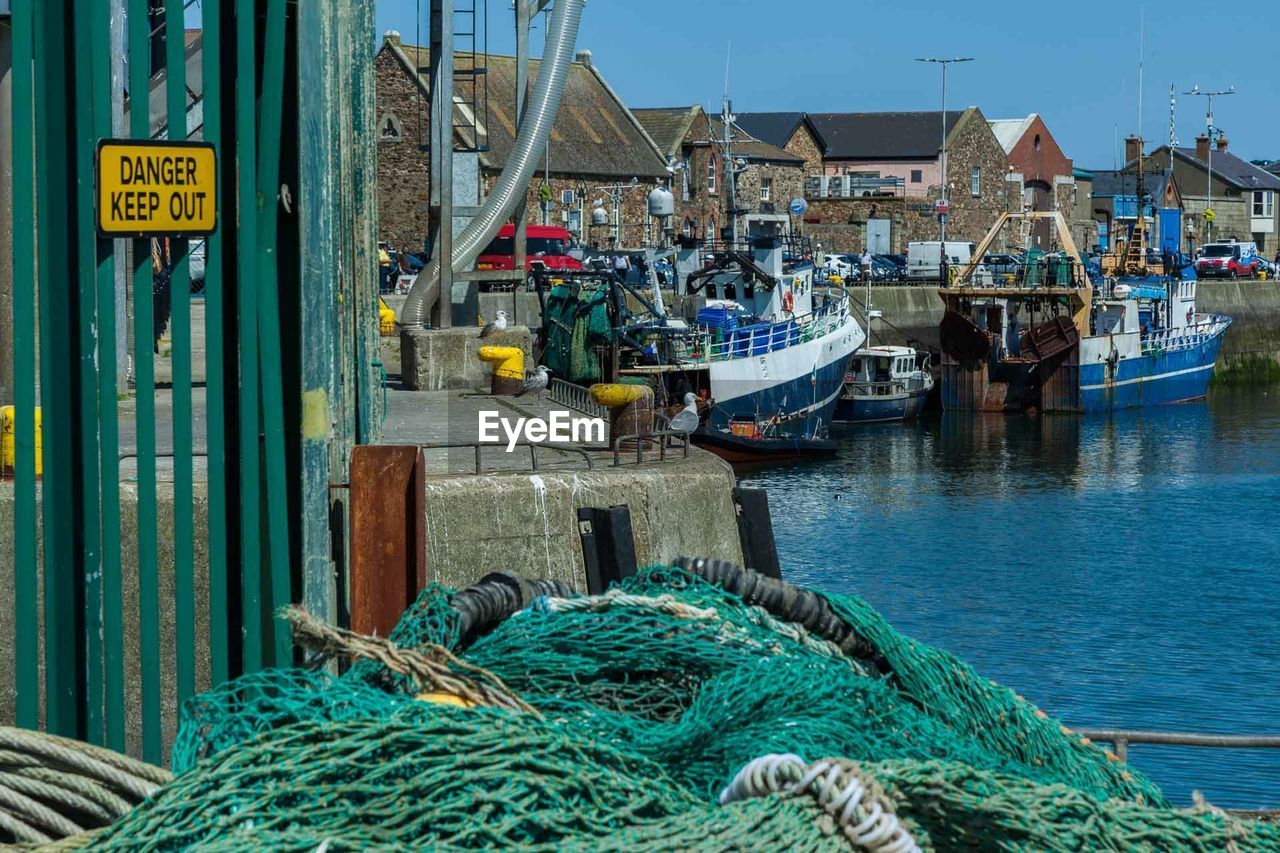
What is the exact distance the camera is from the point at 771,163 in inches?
2655

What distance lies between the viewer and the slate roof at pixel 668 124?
6034 centimetres

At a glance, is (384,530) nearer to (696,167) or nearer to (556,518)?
(556,518)

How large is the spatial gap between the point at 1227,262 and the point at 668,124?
74.3ft

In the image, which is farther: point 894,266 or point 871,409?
point 894,266

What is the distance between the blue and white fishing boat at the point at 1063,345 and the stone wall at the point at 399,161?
1717 centimetres

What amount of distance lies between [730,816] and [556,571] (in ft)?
20.1

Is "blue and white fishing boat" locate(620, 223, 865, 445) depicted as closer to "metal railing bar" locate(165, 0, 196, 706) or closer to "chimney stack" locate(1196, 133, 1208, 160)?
"metal railing bar" locate(165, 0, 196, 706)

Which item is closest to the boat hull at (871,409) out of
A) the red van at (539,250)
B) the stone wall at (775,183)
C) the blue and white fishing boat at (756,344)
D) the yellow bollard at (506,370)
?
the blue and white fishing boat at (756,344)

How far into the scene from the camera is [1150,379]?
4375 cm

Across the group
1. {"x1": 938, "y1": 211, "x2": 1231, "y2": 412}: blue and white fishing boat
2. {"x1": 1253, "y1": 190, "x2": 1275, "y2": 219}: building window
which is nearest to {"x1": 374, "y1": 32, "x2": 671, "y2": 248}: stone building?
{"x1": 938, "y1": 211, "x2": 1231, "y2": 412}: blue and white fishing boat

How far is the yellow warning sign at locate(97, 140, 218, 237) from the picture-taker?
361 centimetres

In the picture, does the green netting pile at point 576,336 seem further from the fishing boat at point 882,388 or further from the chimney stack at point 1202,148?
the chimney stack at point 1202,148

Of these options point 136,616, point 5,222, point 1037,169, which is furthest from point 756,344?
point 1037,169

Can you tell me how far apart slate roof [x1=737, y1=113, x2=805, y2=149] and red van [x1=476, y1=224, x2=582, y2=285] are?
22.6 metres
